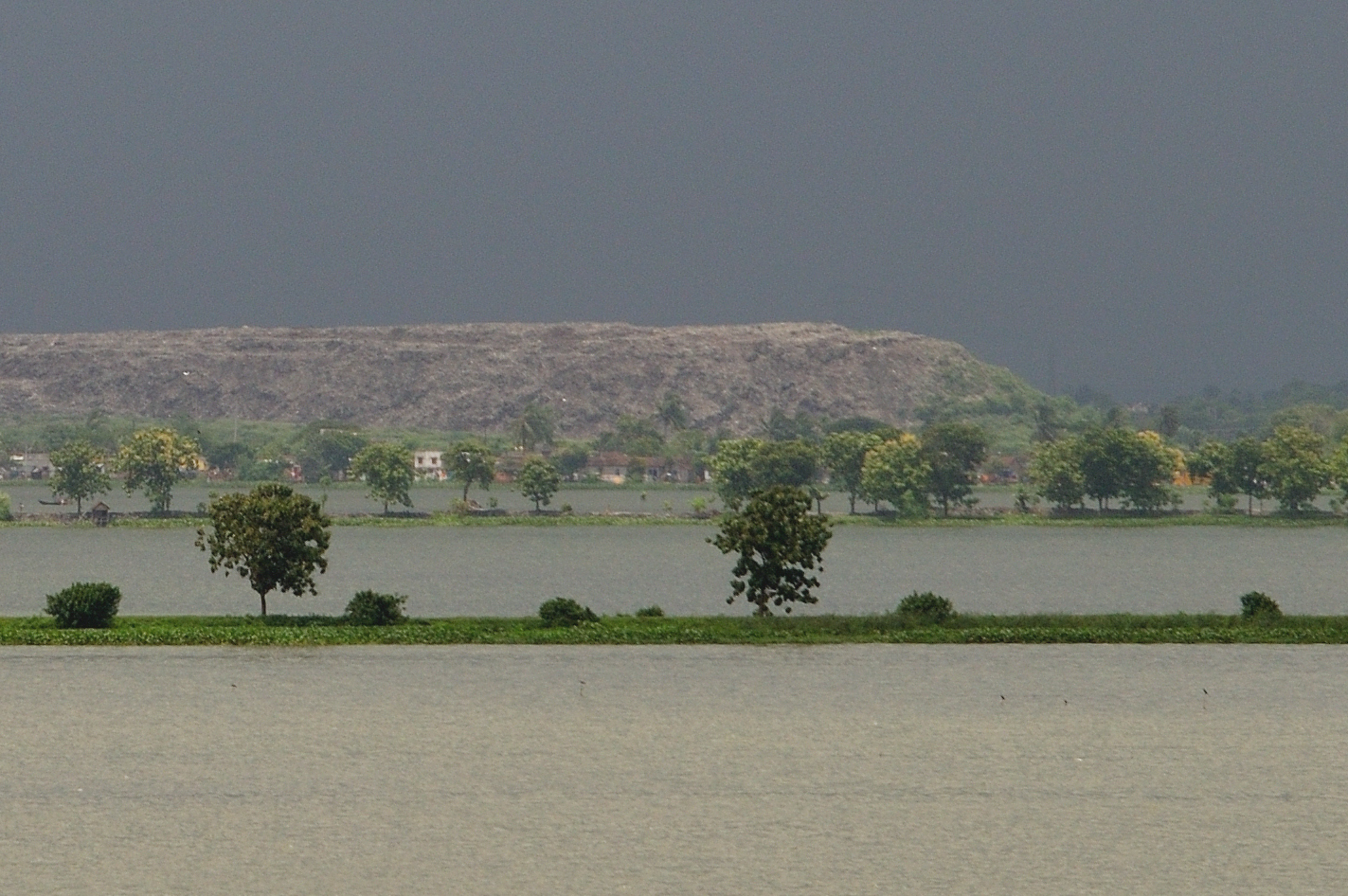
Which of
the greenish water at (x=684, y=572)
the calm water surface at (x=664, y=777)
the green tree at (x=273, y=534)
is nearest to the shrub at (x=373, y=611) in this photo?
the green tree at (x=273, y=534)

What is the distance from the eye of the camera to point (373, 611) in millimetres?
54500

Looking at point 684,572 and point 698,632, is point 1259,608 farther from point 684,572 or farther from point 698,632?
point 684,572

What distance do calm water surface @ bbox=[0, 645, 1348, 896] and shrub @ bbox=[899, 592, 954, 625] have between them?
8.20 m

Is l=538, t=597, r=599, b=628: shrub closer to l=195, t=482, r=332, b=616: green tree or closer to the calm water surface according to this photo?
the calm water surface

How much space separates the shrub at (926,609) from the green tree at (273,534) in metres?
18.3

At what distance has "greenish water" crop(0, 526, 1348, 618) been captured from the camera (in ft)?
339

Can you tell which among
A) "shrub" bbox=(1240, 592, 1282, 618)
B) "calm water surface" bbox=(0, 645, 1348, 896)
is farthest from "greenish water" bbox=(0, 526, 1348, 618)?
"calm water surface" bbox=(0, 645, 1348, 896)

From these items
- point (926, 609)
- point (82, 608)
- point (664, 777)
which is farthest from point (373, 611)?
point (664, 777)

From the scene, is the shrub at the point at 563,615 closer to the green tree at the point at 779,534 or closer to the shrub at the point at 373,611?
the shrub at the point at 373,611

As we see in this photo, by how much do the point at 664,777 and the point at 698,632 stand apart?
22783mm

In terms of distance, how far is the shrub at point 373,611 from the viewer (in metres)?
54.3

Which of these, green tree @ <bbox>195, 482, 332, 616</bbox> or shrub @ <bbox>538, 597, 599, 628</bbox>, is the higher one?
green tree @ <bbox>195, 482, 332, 616</bbox>

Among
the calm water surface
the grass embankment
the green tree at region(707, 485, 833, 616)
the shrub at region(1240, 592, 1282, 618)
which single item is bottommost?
the calm water surface

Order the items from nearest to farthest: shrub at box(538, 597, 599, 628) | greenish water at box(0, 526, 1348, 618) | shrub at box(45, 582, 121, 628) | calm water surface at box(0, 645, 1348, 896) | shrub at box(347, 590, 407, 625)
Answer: calm water surface at box(0, 645, 1348, 896) → shrub at box(45, 582, 121, 628) → shrub at box(538, 597, 599, 628) → shrub at box(347, 590, 407, 625) → greenish water at box(0, 526, 1348, 618)
